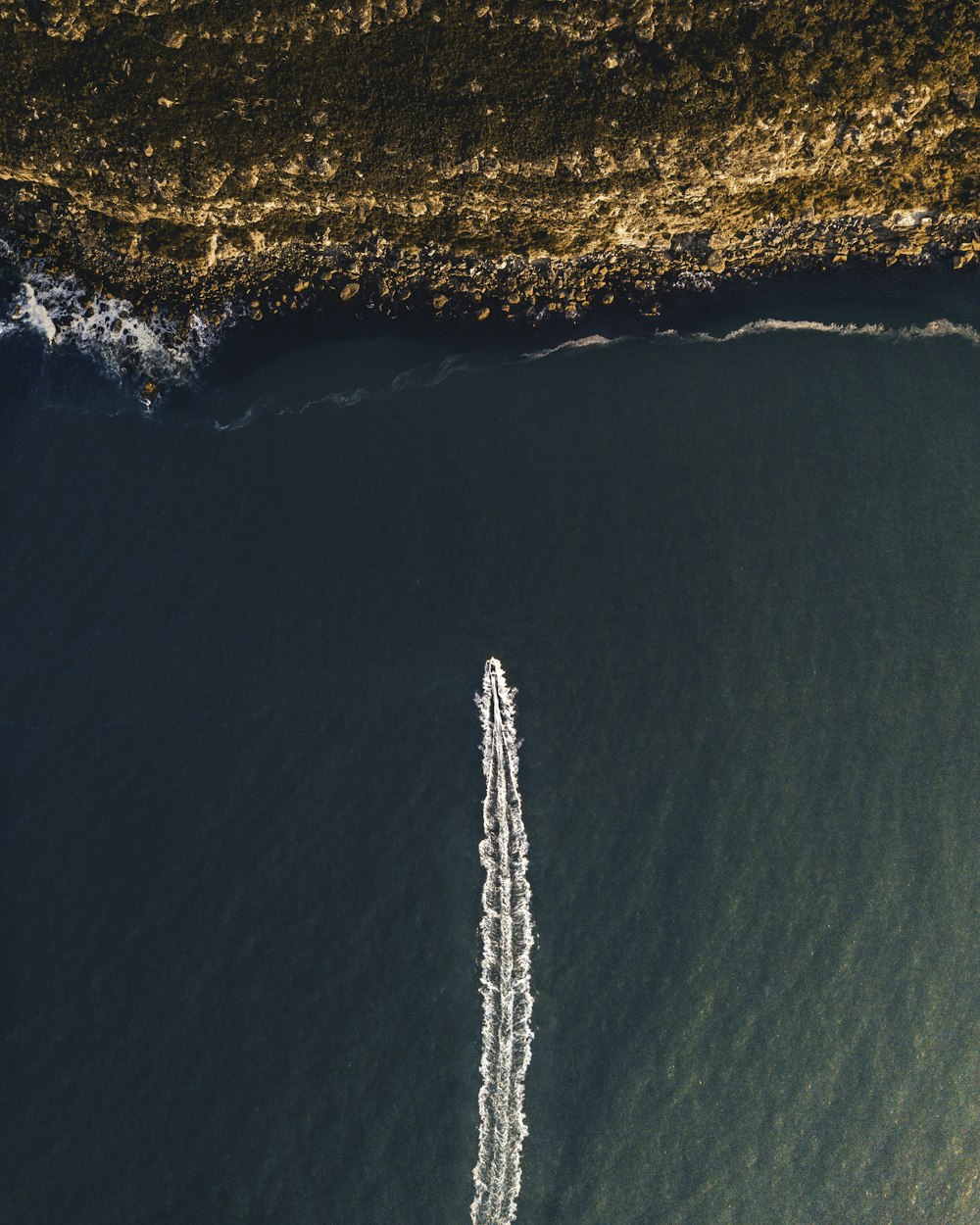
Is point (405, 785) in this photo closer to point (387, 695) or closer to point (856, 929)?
point (387, 695)

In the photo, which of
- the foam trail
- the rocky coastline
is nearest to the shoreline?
the rocky coastline

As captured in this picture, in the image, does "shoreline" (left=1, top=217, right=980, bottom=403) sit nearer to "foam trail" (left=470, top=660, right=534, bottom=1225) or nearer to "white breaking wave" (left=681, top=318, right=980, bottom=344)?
"white breaking wave" (left=681, top=318, right=980, bottom=344)

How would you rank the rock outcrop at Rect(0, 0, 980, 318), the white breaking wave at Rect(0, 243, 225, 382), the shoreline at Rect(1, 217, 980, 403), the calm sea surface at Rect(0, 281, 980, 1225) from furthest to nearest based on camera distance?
the white breaking wave at Rect(0, 243, 225, 382), the shoreline at Rect(1, 217, 980, 403), the calm sea surface at Rect(0, 281, 980, 1225), the rock outcrop at Rect(0, 0, 980, 318)

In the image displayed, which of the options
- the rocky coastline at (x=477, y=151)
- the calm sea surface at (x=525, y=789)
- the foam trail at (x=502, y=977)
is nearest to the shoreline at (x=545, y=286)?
the rocky coastline at (x=477, y=151)

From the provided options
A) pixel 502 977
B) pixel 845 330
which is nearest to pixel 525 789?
pixel 502 977

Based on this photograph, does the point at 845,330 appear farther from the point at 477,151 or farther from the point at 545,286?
the point at 477,151

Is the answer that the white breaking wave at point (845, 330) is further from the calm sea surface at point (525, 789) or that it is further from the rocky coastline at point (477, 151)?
the rocky coastline at point (477, 151)
